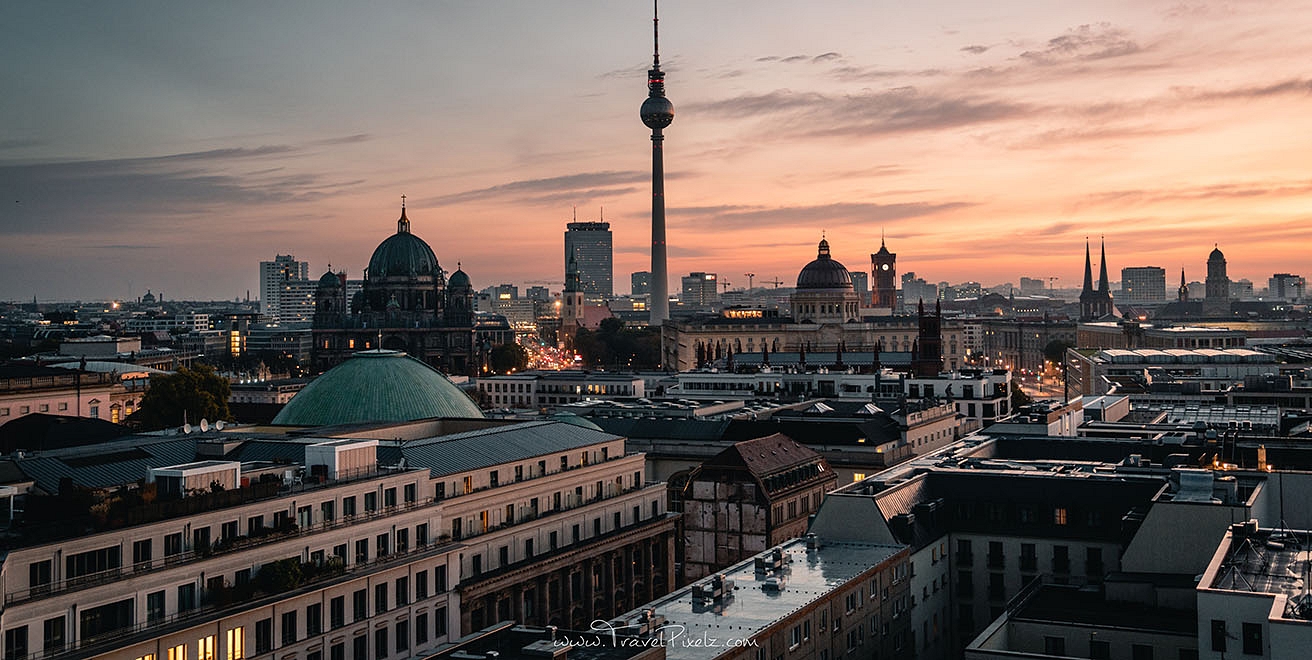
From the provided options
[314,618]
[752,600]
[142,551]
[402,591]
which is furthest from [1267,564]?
[142,551]

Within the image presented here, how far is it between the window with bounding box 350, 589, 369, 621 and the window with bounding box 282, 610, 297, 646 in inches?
149

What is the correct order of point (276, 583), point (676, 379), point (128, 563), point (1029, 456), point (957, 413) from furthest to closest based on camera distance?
point (676, 379) < point (957, 413) < point (1029, 456) < point (276, 583) < point (128, 563)

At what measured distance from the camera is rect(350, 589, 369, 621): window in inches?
2220

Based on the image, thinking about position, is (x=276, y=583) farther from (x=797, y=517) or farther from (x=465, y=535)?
(x=797, y=517)

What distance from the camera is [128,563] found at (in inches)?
1853

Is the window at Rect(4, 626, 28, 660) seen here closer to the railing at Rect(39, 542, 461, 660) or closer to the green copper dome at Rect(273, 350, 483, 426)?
the railing at Rect(39, 542, 461, 660)

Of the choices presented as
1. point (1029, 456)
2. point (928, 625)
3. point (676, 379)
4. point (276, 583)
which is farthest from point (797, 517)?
point (676, 379)

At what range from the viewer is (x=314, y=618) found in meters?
54.1

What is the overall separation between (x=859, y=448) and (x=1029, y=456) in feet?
79.7

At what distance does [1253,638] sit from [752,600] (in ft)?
63.3

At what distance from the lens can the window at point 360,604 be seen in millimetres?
56391

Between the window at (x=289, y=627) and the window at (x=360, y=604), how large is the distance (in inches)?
149

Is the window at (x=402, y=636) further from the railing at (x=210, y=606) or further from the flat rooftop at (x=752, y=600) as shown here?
the flat rooftop at (x=752, y=600)

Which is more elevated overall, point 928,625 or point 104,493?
point 104,493
